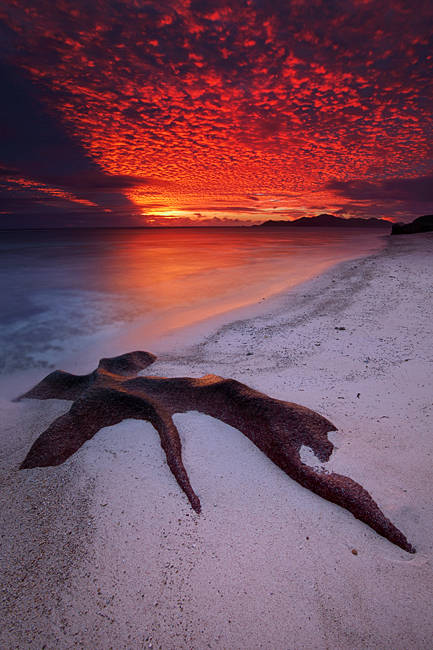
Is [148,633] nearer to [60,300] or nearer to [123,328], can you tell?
[123,328]

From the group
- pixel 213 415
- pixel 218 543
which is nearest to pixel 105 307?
pixel 213 415

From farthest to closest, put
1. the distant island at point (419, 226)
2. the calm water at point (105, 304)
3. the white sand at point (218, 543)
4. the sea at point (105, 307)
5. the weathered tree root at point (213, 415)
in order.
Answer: the distant island at point (419, 226) < the calm water at point (105, 304) < the sea at point (105, 307) < the weathered tree root at point (213, 415) < the white sand at point (218, 543)

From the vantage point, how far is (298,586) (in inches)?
74.2

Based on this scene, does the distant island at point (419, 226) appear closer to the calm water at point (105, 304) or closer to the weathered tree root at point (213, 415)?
the calm water at point (105, 304)

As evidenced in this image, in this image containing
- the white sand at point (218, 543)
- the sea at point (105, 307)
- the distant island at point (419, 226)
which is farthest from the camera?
the distant island at point (419, 226)

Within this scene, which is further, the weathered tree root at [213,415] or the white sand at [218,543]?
the weathered tree root at [213,415]

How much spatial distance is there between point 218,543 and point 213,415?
135cm

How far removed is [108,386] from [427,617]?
329 cm

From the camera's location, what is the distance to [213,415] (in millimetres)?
3344

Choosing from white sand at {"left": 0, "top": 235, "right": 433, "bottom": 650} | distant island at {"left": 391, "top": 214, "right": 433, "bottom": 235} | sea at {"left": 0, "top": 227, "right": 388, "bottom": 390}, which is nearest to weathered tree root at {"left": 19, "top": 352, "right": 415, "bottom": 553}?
white sand at {"left": 0, "top": 235, "right": 433, "bottom": 650}

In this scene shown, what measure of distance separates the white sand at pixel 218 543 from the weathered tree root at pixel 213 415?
90mm

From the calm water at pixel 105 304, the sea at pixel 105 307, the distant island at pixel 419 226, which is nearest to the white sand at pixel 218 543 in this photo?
the sea at pixel 105 307

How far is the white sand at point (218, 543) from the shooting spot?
173cm

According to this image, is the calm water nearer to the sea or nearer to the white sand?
the sea
